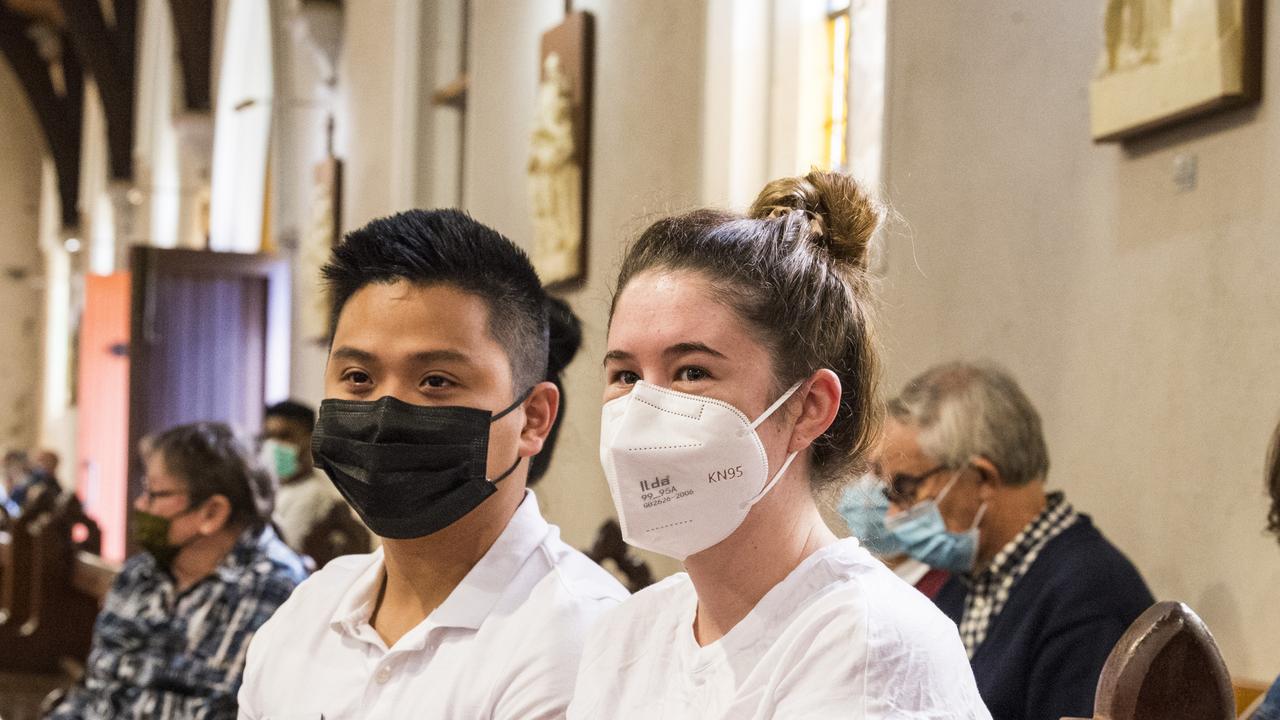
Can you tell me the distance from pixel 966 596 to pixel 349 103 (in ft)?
27.6

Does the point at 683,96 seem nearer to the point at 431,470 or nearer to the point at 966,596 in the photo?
the point at 966,596

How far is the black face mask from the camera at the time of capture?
2.57 metres

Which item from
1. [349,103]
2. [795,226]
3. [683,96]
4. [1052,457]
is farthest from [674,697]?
[349,103]

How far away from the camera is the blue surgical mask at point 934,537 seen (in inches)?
146

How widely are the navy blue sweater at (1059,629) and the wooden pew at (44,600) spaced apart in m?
7.17

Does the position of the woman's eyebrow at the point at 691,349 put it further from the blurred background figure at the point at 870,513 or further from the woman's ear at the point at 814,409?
the blurred background figure at the point at 870,513

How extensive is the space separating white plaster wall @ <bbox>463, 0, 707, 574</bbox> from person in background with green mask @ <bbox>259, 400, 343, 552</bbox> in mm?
1246

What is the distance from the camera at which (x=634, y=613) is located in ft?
6.98

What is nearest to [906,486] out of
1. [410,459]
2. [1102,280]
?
[1102,280]

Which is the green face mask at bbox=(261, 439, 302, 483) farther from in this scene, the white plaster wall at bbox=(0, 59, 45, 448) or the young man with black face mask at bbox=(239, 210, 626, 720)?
the white plaster wall at bbox=(0, 59, 45, 448)

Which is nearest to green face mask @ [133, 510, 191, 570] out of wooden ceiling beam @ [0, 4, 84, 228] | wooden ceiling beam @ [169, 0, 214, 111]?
wooden ceiling beam @ [169, 0, 214, 111]

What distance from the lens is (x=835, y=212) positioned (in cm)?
210

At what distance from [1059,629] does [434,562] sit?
1.43m

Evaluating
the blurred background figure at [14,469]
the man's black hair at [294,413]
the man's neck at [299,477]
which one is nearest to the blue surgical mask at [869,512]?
the man's neck at [299,477]
